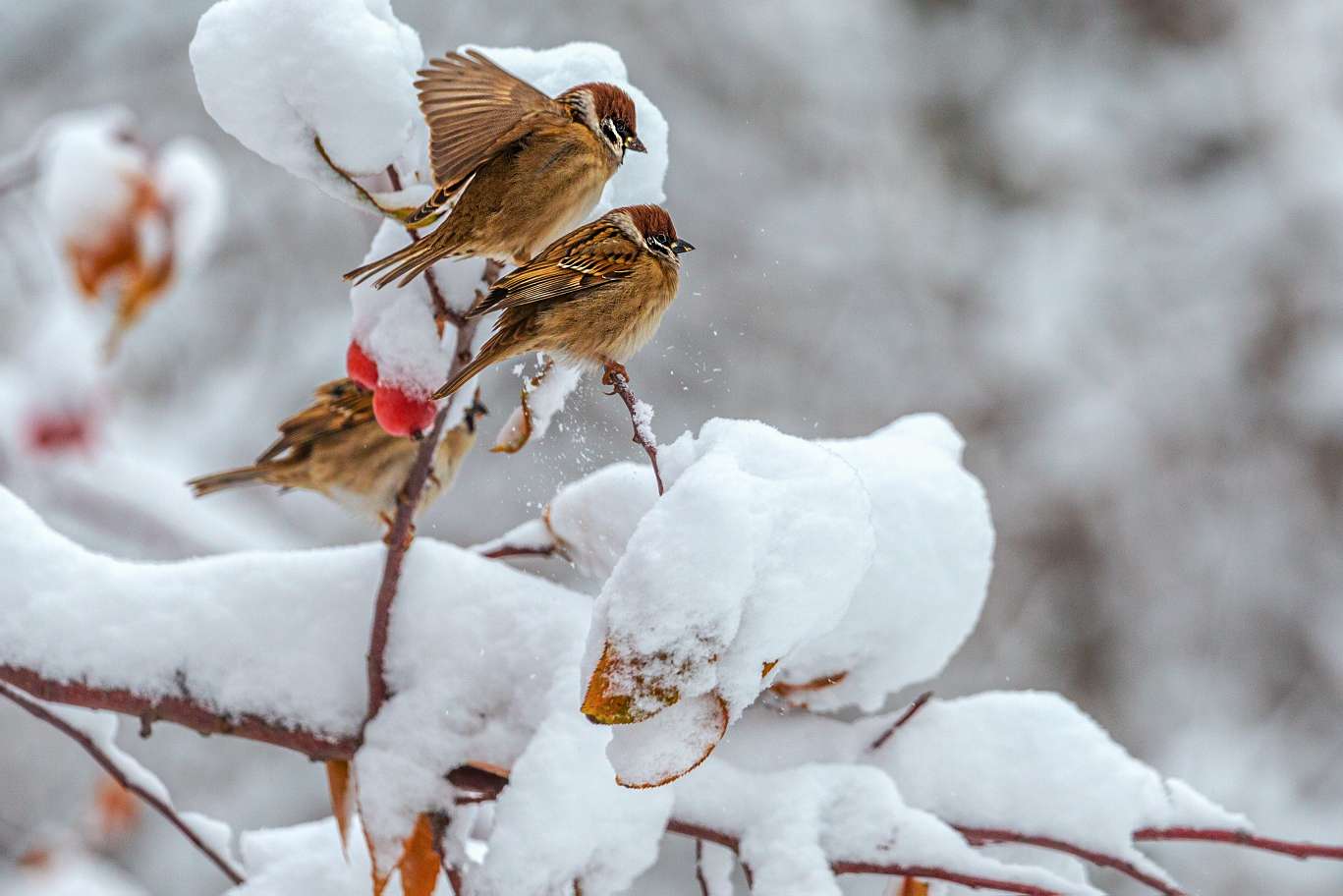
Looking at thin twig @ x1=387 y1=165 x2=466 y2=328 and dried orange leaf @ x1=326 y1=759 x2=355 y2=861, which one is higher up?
thin twig @ x1=387 y1=165 x2=466 y2=328

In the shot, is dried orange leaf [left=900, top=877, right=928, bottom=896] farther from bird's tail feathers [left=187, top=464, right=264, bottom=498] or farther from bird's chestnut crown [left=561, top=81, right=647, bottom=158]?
bird's tail feathers [left=187, top=464, right=264, bottom=498]

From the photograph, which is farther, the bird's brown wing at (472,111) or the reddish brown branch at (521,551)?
the reddish brown branch at (521,551)

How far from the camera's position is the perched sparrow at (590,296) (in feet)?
2.52

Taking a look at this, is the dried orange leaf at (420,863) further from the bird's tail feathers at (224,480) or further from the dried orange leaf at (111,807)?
the dried orange leaf at (111,807)

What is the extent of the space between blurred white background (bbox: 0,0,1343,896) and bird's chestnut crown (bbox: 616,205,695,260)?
3486 mm

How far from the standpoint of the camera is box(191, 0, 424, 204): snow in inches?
30.0

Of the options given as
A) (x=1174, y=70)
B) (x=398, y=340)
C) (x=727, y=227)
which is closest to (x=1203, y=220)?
(x=1174, y=70)

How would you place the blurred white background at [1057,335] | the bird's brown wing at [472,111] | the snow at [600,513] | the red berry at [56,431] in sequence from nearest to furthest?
the bird's brown wing at [472,111], the snow at [600,513], the red berry at [56,431], the blurred white background at [1057,335]

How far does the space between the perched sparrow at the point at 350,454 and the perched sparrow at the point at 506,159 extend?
52cm

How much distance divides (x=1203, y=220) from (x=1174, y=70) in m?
0.66

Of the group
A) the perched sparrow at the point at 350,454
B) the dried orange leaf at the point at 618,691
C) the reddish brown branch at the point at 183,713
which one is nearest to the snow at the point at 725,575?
the dried orange leaf at the point at 618,691

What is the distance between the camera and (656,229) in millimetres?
833

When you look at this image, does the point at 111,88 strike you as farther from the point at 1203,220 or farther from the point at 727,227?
the point at 1203,220

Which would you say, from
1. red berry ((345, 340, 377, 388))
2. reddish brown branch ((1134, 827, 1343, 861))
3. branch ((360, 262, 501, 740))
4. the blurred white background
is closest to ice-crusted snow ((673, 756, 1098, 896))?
reddish brown branch ((1134, 827, 1343, 861))
